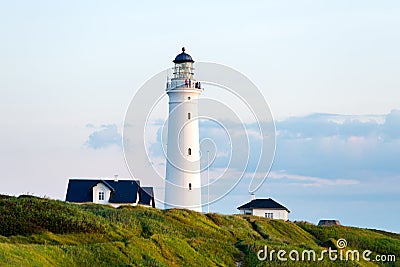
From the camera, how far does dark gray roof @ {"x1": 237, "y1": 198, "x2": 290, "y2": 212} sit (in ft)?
198

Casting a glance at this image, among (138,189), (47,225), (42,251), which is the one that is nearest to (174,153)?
(138,189)

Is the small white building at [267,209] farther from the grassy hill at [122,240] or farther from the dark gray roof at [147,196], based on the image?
the grassy hill at [122,240]

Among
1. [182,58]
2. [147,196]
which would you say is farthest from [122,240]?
[147,196]

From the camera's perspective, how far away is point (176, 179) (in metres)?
49.2

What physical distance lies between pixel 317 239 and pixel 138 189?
1534cm

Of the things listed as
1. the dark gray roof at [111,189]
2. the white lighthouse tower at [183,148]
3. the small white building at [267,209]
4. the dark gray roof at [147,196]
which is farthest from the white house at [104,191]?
the small white building at [267,209]

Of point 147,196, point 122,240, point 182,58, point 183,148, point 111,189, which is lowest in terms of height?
point 122,240

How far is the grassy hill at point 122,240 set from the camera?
82.2 ft

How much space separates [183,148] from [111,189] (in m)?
8.86

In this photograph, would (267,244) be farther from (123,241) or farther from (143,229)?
(123,241)

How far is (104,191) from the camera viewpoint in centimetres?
5600

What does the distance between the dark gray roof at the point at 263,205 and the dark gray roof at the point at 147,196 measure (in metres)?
7.21

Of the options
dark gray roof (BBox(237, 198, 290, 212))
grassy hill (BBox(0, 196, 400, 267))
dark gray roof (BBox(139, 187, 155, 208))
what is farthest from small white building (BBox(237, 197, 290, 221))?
grassy hill (BBox(0, 196, 400, 267))

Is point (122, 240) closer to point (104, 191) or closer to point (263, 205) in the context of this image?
point (104, 191)
